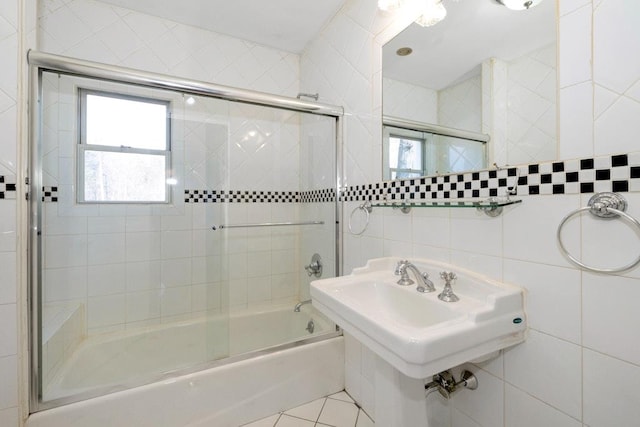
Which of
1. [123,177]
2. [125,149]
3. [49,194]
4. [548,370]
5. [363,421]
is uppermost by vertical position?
[125,149]

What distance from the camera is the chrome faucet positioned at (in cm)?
102

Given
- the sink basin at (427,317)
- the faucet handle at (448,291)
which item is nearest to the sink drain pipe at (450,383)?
the sink basin at (427,317)

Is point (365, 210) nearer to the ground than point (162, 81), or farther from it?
nearer to the ground

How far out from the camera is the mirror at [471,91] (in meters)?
0.79

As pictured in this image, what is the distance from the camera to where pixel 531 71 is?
2.66ft

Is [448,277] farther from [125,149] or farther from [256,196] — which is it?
[125,149]

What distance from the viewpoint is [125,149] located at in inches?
60.9

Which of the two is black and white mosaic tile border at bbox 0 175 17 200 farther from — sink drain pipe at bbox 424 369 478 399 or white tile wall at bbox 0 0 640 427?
sink drain pipe at bbox 424 369 478 399

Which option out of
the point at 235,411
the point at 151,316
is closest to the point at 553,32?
the point at 235,411

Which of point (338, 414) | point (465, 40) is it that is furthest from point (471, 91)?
point (338, 414)

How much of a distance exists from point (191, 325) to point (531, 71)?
6.51 feet

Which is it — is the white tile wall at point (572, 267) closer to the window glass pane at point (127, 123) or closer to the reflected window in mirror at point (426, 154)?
the reflected window in mirror at point (426, 154)

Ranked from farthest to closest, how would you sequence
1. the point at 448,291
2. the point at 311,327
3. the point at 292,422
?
the point at 311,327 → the point at 292,422 → the point at 448,291

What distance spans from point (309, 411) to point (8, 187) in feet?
5.49
